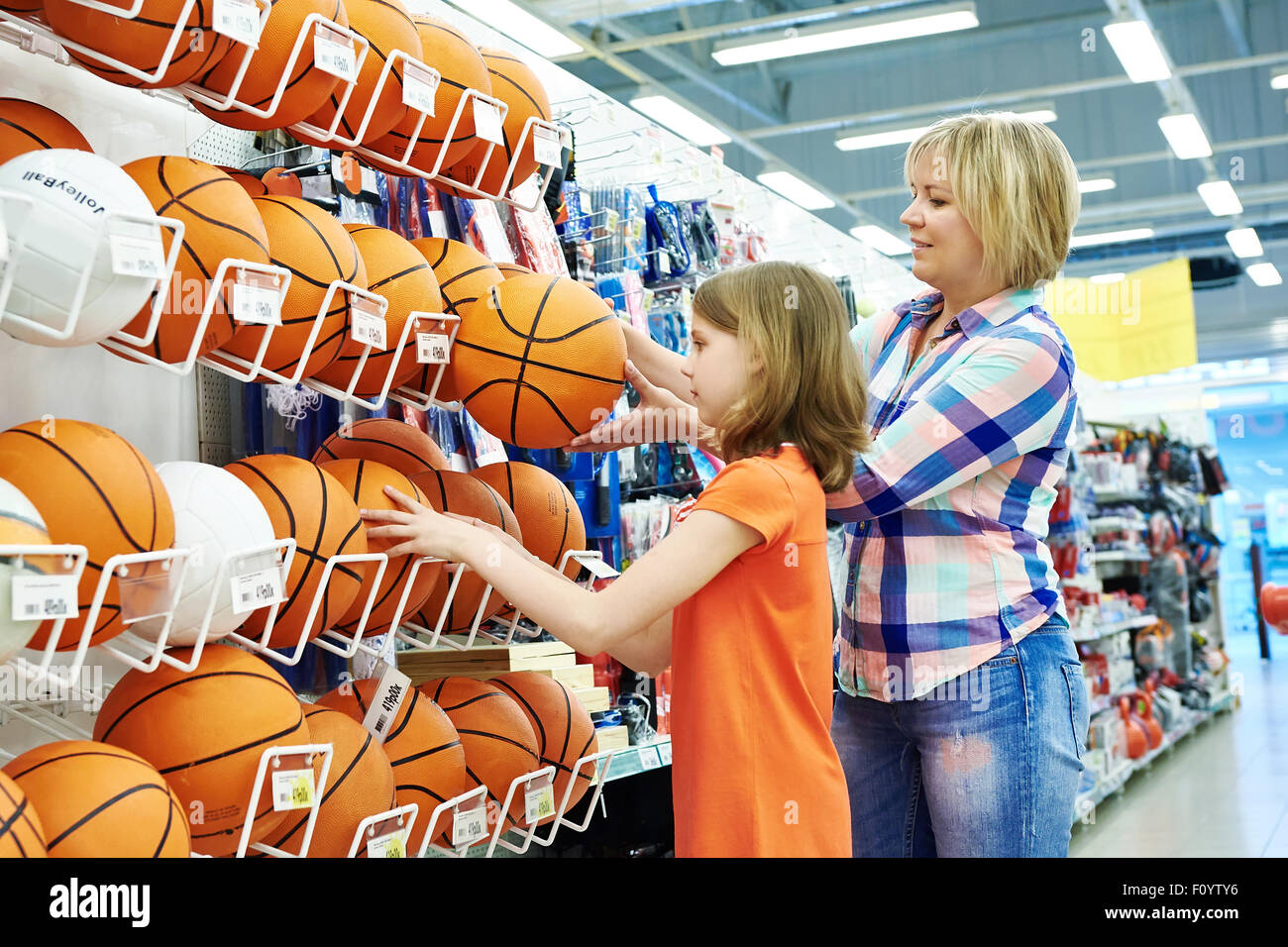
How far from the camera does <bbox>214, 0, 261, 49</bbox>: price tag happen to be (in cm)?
147

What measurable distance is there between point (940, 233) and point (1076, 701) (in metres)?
0.81

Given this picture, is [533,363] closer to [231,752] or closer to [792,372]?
[792,372]

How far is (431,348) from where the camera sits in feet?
6.17

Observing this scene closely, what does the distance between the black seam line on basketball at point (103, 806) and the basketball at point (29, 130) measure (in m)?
0.75

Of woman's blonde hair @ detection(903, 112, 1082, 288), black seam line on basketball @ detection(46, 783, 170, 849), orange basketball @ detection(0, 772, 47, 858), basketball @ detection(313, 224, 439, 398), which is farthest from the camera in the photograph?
woman's blonde hair @ detection(903, 112, 1082, 288)

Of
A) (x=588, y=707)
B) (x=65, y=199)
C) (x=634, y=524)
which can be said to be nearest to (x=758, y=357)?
(x=65, y=199)

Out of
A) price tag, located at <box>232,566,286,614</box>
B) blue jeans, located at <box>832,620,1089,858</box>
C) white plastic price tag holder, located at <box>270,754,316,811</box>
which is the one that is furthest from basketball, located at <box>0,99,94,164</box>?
blue jeans, located at <box>832,620,1089,858</box>

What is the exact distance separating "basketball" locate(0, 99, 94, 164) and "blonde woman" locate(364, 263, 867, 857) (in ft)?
2.13

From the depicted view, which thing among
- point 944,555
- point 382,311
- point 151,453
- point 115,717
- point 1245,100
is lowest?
point 115,717

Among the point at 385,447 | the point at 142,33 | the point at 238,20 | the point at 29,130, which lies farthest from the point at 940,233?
the point at 29,130

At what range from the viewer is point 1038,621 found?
1.92 m

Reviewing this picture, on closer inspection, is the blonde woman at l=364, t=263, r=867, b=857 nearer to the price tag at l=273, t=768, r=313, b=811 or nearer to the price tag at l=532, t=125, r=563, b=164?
the price tag at l=273, t=768, r=313, b=811

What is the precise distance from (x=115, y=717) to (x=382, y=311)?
68 cm
